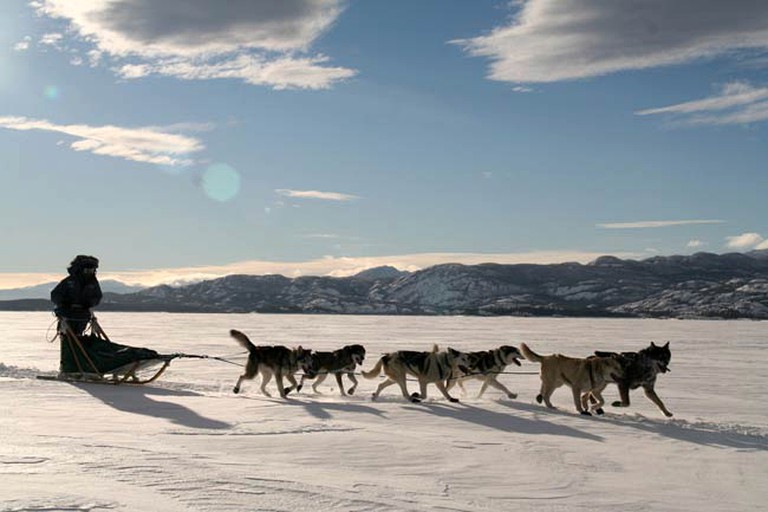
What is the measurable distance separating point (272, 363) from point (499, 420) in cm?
435

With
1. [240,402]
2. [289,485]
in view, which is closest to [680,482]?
[289,485]

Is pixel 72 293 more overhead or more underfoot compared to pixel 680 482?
more overhead

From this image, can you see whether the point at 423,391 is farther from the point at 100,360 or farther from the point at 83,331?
the point at 83,331

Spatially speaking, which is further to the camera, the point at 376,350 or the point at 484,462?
the point at 376,350

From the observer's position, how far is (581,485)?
19.6ft

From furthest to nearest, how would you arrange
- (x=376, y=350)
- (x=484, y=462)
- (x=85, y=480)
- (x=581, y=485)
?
(x=376, y=350) → (x=484, y=462) → (x=581, y=485) → (x=85, y=480)

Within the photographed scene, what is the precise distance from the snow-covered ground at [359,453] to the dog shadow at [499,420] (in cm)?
3

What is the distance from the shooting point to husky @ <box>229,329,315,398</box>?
12164 millimetres

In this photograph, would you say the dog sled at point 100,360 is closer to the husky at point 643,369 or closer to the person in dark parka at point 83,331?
the person in dark parka at point 83,331

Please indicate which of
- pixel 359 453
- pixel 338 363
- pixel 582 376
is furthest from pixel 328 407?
pixel 582 376

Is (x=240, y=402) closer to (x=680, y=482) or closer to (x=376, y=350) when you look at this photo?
(x=680, y=482)

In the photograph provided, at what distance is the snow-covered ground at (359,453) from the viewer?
516 centimetres

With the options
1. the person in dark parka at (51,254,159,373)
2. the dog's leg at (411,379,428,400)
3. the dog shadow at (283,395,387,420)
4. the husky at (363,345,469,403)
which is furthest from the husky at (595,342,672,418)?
the person in dark parka at (51,254,159,373)

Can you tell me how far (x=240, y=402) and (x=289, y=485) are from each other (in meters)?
5.24
